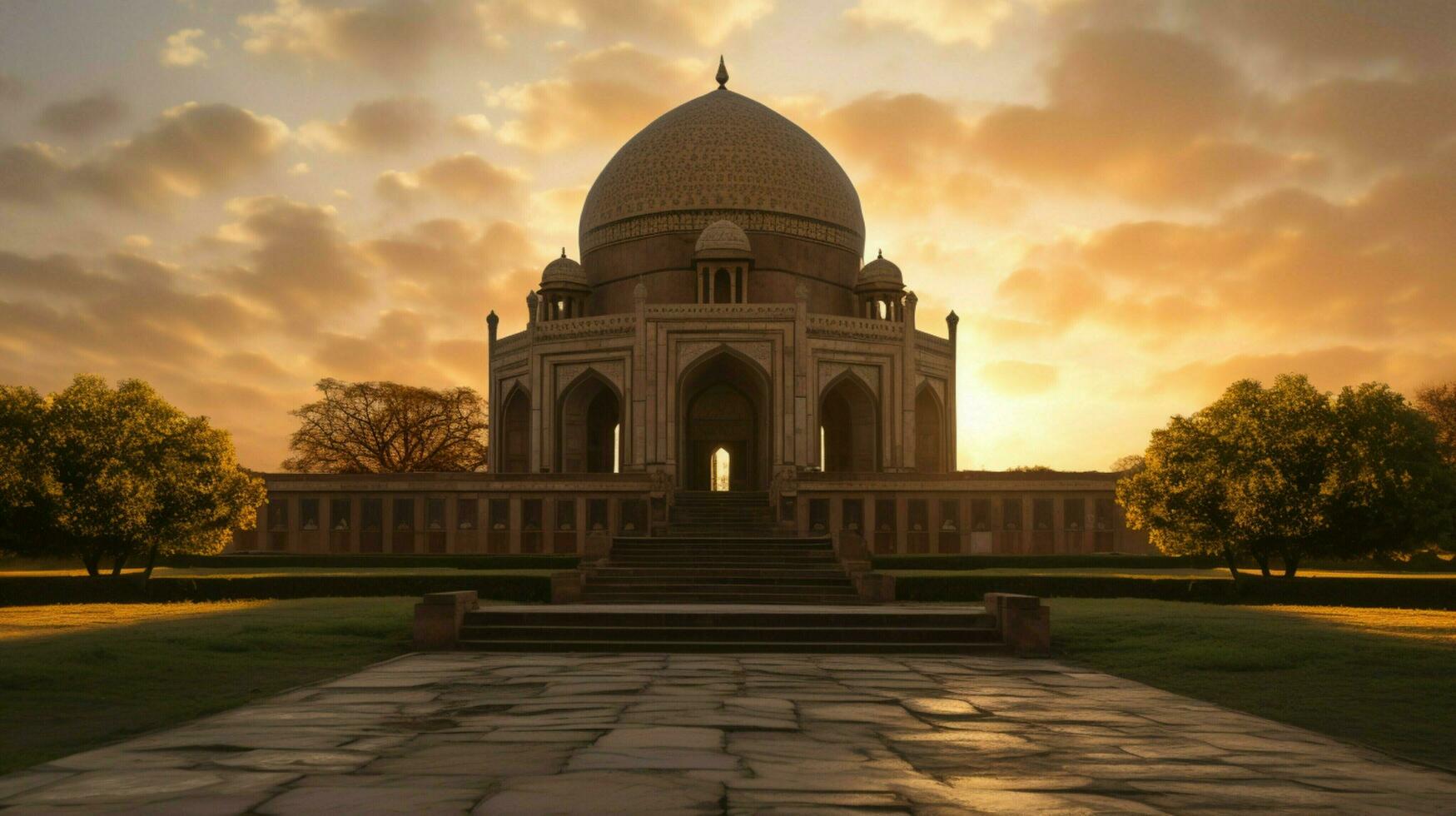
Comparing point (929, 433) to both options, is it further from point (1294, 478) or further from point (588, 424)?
point (1294, 478)

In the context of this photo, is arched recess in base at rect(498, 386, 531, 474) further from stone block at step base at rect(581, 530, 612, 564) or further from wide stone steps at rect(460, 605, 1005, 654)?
wide stone steps at rect(460, 605, 1005, 654)

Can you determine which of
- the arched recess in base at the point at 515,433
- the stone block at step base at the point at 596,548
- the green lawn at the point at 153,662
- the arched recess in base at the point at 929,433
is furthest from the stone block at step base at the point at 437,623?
the arched recess in base at the point at 929,433

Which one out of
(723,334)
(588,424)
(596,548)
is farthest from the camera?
(588,424)

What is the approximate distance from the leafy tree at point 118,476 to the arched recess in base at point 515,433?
2288cm

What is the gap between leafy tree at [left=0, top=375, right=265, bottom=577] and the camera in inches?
1140

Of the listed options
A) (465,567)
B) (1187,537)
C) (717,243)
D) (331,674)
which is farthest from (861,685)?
(717,243)

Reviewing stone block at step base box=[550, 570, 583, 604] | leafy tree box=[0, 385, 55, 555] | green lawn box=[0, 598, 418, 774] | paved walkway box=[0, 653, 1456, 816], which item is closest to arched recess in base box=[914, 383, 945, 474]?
stone block at step base box=[550, 570, 583, 604]

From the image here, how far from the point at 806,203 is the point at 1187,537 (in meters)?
28.7

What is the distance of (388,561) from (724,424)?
19098 millimetres

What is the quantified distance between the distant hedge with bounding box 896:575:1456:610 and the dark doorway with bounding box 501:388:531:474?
30519 millimetres

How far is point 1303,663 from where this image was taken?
47.1ft

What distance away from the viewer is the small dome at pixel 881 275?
54.5 meters

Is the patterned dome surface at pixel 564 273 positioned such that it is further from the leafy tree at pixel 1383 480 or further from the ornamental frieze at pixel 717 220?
the leafy tree at pixel 1383 480

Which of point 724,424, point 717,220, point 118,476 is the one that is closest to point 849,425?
point 724,424
